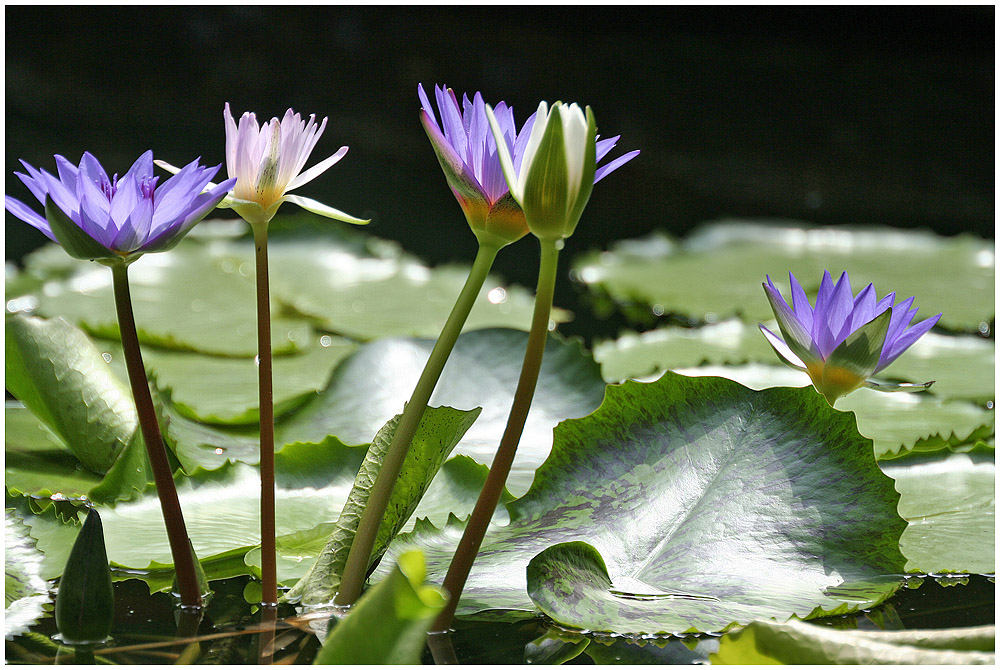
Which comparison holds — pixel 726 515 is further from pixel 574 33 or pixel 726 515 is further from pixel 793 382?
pixel 574 33

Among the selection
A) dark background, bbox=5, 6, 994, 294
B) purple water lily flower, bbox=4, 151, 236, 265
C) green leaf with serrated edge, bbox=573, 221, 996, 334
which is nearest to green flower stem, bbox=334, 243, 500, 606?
purple water lily flower, bbox=4, 151, 236, 265

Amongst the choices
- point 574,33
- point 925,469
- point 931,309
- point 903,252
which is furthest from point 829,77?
point 925,469

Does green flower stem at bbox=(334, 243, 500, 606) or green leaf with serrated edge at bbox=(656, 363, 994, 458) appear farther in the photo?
green leaf with serrated edge at bbox=(656, 363, 994, 458)

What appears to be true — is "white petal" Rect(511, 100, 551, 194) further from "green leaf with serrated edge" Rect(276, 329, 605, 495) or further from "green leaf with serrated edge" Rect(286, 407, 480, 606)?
"green leaf with serrated edge" Rect(276, 329, 605, 495)

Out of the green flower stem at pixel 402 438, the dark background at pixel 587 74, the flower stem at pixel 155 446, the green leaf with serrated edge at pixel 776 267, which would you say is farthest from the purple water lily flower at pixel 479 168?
the dark background at pixel 587 74

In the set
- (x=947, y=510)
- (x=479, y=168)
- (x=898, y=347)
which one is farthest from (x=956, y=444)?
(x=479, y=168)

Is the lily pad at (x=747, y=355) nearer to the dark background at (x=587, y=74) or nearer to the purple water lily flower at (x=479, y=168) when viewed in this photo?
the purple water lily flower at (x=479, y=168)
